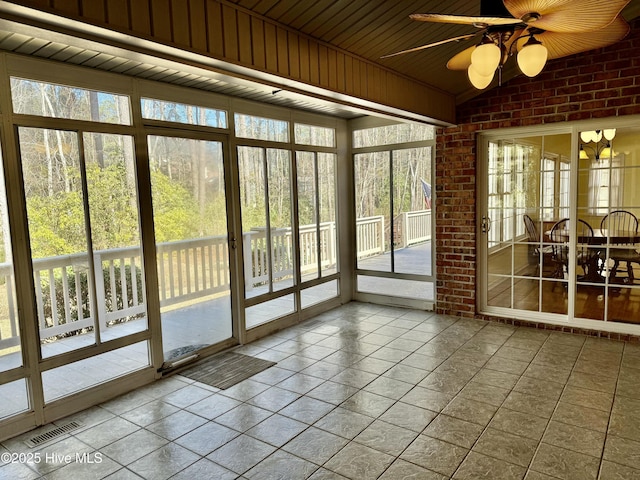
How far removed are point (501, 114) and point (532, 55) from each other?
103 inches

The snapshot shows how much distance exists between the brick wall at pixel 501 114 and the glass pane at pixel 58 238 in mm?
3755

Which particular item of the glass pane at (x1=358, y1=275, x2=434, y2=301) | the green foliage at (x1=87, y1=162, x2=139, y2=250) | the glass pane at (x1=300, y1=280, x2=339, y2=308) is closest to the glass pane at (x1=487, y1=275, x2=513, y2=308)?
the glass pane at (x1=358, y1=275, x2=434, y2=301)

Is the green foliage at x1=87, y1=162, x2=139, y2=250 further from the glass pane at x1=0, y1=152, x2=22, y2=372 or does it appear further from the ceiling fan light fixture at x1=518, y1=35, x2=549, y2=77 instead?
the ceiling fan light fixture at x1=518, y1=35, x2=549, y2=77

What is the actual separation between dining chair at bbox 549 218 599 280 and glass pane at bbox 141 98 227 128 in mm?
3588

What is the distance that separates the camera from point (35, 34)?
6.23 ft

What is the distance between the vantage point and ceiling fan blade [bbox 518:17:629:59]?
2300 millimetres

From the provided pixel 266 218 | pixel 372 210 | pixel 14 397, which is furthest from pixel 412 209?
pixel 14 397

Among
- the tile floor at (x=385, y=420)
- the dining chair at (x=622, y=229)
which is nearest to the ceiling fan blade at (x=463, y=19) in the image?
the tile floor at (x=385, y=420)

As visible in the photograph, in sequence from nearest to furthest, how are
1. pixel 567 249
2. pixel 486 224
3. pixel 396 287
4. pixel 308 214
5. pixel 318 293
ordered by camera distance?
pixel 567 249, pixel 486 224, pixel 308 214, pixel 318 293, pixel 396 287

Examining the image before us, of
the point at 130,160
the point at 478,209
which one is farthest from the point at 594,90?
the point at 130,160

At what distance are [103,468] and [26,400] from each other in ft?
2.97

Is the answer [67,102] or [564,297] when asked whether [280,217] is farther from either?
[564,297]

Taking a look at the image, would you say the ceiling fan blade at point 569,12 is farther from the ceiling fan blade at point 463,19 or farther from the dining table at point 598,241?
the dining table at point 598,241

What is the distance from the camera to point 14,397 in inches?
115
